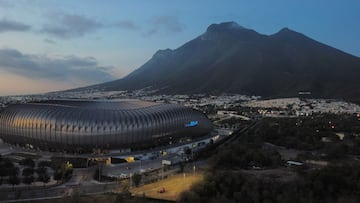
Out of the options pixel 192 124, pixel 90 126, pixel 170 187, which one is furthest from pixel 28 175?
pixel 192 124

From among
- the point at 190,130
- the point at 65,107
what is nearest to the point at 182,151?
the point at 190,130

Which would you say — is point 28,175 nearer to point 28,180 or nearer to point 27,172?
point 27,172

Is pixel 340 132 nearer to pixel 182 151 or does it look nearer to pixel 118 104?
pixel 182 151

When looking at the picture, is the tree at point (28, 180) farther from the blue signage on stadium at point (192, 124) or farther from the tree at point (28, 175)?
the blue signage on stadium at point (192, 124)

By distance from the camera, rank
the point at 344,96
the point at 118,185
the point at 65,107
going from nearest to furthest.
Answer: the point at 118,185
the point at 65,107
the point at 344,96

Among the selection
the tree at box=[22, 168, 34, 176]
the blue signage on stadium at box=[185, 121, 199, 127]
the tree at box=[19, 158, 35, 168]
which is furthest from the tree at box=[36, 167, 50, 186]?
the blue signage on stadium at box=[185, 121, 199, 127]

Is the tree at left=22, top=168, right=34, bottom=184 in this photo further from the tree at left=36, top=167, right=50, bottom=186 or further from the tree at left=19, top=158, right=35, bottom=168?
the tree at left=19, top=158, right=35, bottom=168
